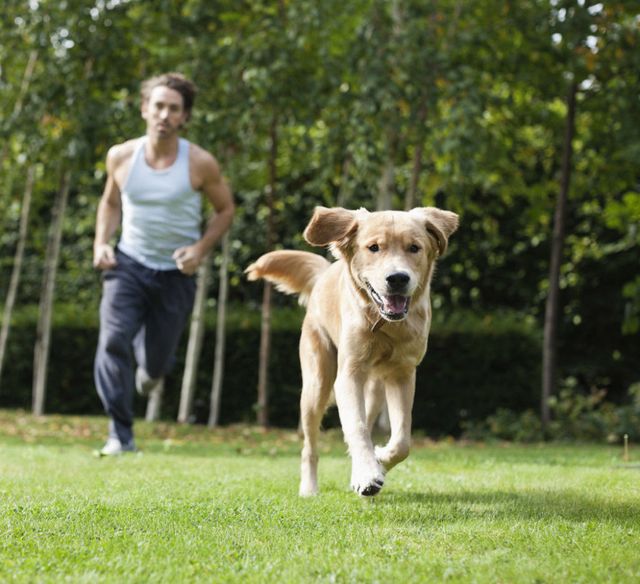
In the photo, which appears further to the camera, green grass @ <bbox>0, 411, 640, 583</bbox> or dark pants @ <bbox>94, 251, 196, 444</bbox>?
dark pants @ <bbox>94, 251, 196, 444</bbox>

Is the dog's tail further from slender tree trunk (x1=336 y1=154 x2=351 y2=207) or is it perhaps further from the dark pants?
slender tree trunk (x1=336 y1=154 x2=351 y2=207)

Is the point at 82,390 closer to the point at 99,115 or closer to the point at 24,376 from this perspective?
the point at 24,376

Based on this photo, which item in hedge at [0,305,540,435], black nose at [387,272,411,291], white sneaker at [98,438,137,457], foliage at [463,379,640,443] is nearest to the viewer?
black nose at [387,272,411,291]

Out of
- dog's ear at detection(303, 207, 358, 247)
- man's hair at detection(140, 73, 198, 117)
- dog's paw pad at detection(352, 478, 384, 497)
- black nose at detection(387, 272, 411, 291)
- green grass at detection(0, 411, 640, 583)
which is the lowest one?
green grass at detection(0, 411, 640, 583)

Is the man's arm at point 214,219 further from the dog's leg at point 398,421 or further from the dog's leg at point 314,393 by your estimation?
the dog's leg at point 398,421

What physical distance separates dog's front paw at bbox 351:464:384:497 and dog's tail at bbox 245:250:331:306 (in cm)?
159

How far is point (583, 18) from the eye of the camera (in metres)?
9.68

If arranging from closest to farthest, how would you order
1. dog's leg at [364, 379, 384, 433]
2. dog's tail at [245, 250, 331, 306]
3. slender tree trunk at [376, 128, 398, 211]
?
dog's leg at [364, 379, 384, 433] → dog's tail at [245, 250, 331, 306] → slender tree trunk at [376, 128, 398, 211]

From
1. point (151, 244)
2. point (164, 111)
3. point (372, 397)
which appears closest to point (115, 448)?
point (151, 244)

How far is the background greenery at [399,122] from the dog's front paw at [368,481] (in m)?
5.75

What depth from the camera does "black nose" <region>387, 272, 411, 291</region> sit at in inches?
156

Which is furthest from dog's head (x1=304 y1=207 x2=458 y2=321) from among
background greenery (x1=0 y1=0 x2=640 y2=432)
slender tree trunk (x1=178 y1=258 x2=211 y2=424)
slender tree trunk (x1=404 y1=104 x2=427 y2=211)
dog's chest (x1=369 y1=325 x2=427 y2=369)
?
slender tree trunk (x1=178 y1=258 x2=211 y2=424)

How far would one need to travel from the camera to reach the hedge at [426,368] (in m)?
11.7

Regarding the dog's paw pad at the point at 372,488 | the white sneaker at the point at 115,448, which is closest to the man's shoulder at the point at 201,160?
the white sneaker at the point at 115,448
